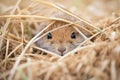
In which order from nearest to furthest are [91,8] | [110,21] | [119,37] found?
[119,37] < [110,21] < [91,8]

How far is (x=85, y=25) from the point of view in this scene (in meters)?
3.76

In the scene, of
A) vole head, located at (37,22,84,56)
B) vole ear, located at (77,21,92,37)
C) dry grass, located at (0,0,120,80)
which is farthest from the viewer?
vole ear, located at (77,21,92,37)

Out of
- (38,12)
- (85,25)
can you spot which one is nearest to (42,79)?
(85,25)

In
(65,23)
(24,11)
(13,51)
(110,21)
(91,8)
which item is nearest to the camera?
(13,51)

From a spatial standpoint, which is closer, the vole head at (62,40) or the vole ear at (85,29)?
the vole head at (62,40)

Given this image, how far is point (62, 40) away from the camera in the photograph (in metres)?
3.50

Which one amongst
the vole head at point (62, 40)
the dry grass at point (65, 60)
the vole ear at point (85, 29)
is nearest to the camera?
the dry grass at point (65, 60)

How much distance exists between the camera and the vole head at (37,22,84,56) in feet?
11.3

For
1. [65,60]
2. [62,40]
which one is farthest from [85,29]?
[65,60]

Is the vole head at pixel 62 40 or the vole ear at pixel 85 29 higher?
the vole ear at pixel 85 29

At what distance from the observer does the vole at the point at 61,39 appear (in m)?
3.45

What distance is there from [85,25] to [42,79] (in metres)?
1.12

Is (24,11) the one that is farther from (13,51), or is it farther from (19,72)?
(19,72)

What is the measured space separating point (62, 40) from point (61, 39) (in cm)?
2
